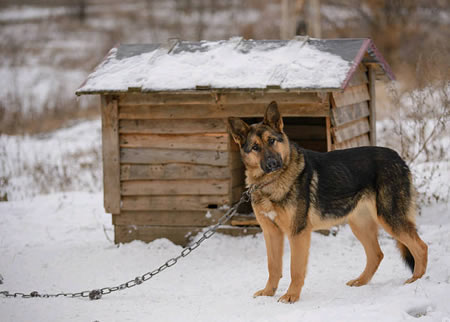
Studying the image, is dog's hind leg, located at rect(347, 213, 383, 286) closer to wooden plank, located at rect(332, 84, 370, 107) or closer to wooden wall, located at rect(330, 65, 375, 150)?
wooden wall, located at rect(330, 65, 375, 150)

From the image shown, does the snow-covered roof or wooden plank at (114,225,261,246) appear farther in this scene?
wooden plank at (114,225,261,246)

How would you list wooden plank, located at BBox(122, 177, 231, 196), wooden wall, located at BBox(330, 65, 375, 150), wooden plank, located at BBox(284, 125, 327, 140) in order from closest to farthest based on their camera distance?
wooden wall, located at BBox(330, 65, 375, 150) < wooden plank, located at BBox(122, 177, 231, 196) < wooden plank, located at BBox(284, 125, 327, 140)

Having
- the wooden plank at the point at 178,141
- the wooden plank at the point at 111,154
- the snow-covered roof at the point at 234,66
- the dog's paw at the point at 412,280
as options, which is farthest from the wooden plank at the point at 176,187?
the dog's paw at the point at 412,280

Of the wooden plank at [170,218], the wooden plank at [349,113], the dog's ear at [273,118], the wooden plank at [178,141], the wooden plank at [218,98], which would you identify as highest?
the wooden plank at [218,98]

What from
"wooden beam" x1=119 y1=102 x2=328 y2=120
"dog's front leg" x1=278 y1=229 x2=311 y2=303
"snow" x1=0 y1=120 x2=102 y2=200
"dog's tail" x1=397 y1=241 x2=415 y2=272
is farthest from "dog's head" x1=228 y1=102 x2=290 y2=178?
"snow" x1=0 y1=120 x2=102 y2=200

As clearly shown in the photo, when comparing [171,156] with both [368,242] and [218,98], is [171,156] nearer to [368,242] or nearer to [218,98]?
[218,98]

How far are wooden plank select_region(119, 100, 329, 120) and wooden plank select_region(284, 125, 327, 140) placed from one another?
6.65 feet

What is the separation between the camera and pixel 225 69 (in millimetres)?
6898

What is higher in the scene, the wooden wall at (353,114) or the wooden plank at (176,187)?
the wooden wall at (353,114)

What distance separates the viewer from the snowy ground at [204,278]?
4.47 m

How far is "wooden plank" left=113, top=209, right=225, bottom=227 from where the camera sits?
23.6 feet

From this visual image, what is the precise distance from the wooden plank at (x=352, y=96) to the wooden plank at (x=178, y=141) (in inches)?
61.7

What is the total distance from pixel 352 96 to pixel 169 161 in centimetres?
282

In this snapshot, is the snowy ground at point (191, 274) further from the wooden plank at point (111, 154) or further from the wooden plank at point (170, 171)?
the wooden plank at point (170, 171)
